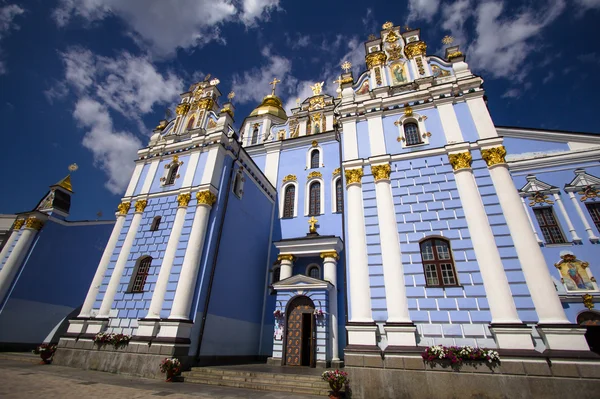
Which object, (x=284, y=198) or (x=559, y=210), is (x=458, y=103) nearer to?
(x=559, y=210)

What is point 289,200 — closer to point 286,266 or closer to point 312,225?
point 312,225

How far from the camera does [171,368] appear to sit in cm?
977

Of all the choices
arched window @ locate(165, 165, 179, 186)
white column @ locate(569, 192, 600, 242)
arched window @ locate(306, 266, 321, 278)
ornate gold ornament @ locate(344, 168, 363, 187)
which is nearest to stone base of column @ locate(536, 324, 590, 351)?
ornate gold ornament @ locate(344, 168, 363, 187)

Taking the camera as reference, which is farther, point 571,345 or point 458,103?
point 458,103

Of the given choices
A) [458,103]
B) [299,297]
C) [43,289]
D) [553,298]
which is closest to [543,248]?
[553,298]

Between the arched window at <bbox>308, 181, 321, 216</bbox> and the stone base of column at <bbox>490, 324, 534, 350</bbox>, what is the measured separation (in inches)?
461

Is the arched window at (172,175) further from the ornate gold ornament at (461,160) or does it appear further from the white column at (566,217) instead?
the white column at (566,217)

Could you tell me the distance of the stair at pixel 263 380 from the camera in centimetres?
878

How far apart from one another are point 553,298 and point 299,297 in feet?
32.2

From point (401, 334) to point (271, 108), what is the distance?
2403 centimetres

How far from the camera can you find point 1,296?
16531 millimetres

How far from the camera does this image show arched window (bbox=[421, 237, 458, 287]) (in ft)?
31.4

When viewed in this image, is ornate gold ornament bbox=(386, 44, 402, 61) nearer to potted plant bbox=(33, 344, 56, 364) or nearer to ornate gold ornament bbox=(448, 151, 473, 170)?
ornate gold ornament bbox=(448, 151, 473, 170)

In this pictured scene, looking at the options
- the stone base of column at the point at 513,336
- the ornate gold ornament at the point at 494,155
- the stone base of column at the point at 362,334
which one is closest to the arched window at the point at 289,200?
the stone base of column at the point at 362,334
